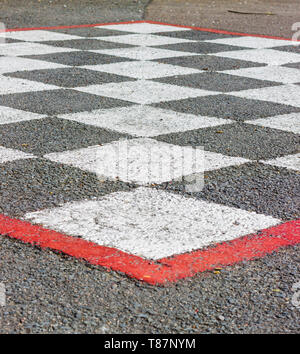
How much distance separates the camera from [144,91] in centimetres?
478

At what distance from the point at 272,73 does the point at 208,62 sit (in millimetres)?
619

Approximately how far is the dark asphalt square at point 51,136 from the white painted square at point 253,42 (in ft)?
11.2

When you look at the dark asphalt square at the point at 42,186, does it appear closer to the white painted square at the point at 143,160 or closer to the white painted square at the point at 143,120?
the white painted square at the point at 143,160

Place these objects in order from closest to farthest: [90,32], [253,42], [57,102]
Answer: [57,102] < [253,42] < [90,32]

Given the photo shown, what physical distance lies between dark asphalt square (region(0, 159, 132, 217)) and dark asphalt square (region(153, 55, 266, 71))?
2753 millimetres

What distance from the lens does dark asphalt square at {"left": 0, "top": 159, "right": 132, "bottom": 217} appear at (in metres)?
2.74

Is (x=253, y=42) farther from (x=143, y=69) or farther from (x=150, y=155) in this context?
(x=150, y=155)

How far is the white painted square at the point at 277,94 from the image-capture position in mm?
4660

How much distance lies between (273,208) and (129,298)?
0.93 metres

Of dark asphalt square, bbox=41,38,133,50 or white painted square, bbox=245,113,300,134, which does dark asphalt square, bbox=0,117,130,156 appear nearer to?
white painted square, bbox=245,113,300,134

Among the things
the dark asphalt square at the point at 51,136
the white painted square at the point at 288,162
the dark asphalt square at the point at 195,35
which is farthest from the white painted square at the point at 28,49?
the white painted square at the point at 288,162

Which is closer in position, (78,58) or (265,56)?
(78,58)

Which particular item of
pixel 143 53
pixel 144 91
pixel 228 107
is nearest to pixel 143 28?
pixel 143 53

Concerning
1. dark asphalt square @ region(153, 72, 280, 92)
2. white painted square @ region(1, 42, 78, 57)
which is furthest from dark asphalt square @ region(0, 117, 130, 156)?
white painted square @ region(1, 42, 78, 57)
